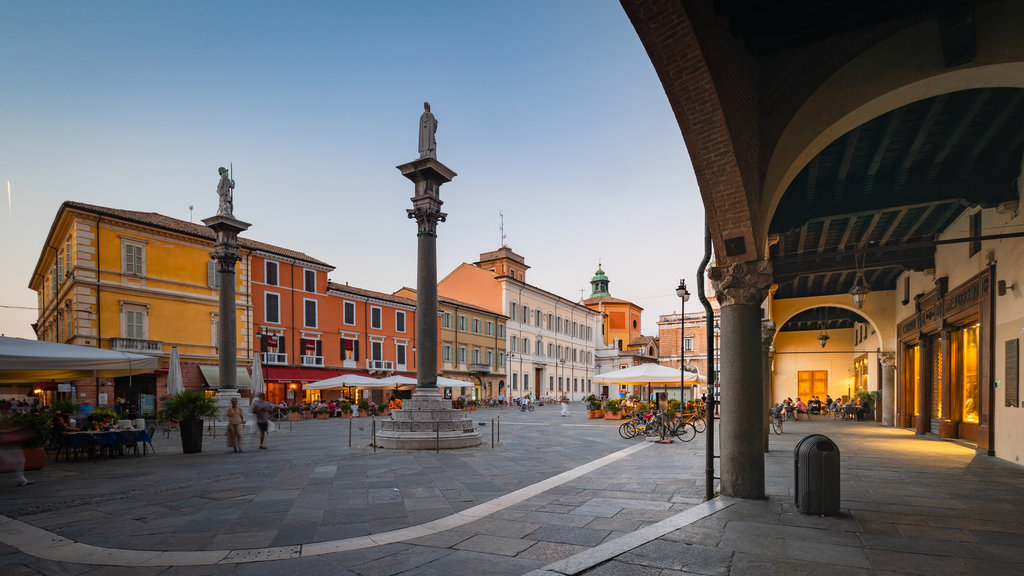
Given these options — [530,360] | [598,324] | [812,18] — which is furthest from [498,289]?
[812,18]

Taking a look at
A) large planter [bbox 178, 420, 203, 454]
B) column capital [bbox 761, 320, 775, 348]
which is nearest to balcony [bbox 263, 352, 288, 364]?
large planter [bbox 178, 420, 203, 454]

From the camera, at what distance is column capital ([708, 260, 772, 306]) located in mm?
7328

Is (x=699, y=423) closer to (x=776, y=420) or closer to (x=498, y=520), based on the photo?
(x=776, y=420)

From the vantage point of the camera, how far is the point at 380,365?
130ft

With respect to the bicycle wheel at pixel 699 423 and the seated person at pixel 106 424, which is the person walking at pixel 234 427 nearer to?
the seated person at pixel 106 424

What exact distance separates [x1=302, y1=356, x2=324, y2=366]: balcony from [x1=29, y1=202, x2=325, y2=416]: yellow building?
3.45 meters

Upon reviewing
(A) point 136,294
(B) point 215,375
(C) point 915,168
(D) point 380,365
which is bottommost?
(D) point 380,365

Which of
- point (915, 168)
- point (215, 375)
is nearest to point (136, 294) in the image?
point (215, 375)

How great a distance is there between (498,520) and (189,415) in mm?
10214

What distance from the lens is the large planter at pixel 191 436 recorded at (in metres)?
13.5

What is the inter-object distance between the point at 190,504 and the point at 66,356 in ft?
16.3

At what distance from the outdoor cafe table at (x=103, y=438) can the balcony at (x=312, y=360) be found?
71.2ft

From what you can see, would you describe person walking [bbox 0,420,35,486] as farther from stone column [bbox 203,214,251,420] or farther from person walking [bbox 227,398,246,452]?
stone column [bbox 203,214,251,420]

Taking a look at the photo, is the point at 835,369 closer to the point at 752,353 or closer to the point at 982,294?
the point at 982,294
